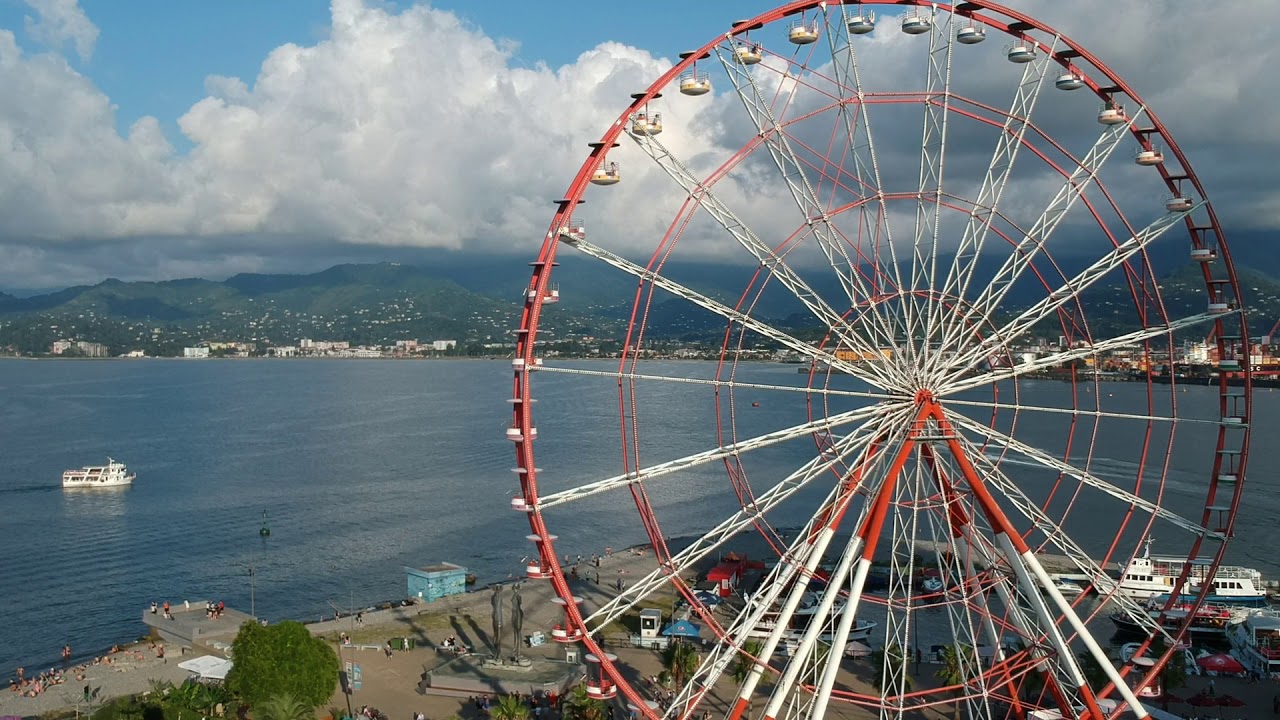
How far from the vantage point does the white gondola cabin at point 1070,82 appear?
98.7 ft

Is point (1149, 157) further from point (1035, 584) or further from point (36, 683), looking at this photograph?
point (36, 683)

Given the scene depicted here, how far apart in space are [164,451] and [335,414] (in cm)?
4664

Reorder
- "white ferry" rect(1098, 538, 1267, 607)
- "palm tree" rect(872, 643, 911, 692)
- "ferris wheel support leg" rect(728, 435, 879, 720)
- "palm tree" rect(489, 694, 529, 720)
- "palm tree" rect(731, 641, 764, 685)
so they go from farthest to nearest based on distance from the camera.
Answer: "white ferry" rect(1098, 538, 1267, 607), "palm tree" rect(731, 641, 764, 685), "palm tree" rect(872, 643, 911, 692), "palm tree" rect(489, 694, 529, 720), "ferris wheel support leg" rect(728, 435, 879, 720)

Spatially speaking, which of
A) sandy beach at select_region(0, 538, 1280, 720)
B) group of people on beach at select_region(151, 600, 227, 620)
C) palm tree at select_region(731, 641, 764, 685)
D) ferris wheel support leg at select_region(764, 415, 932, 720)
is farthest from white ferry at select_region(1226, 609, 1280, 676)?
group of people on beach at select_region(151, 600, 227, 620)

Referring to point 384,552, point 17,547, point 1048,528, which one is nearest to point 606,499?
point 384,552

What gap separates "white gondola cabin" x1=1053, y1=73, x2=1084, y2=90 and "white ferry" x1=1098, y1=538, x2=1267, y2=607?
2795 cm

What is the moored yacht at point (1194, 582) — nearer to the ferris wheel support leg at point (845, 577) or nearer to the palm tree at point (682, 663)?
the palm tree at point (682, 663)

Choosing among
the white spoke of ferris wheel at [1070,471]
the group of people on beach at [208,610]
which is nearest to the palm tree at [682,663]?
the white spoke of ferris wheel at [1070,471]

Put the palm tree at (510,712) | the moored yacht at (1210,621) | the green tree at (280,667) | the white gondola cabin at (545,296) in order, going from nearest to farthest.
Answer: the white gondola cabin at (545,296) < the palm tree at (510,712) < the green tree at (280,667) < the moored yacht at (1210,621)

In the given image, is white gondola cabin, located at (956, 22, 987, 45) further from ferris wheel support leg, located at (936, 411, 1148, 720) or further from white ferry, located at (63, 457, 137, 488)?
white ferry, located at (63, 457, 137, 488)

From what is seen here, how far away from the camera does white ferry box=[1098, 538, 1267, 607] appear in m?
53.0

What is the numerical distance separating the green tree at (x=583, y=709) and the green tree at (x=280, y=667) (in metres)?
7.88

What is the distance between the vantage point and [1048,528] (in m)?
29.4

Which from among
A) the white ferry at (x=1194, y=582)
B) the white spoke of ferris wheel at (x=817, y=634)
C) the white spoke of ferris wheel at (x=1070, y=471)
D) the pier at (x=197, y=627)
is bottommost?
the pier at (x=197, y=627)
